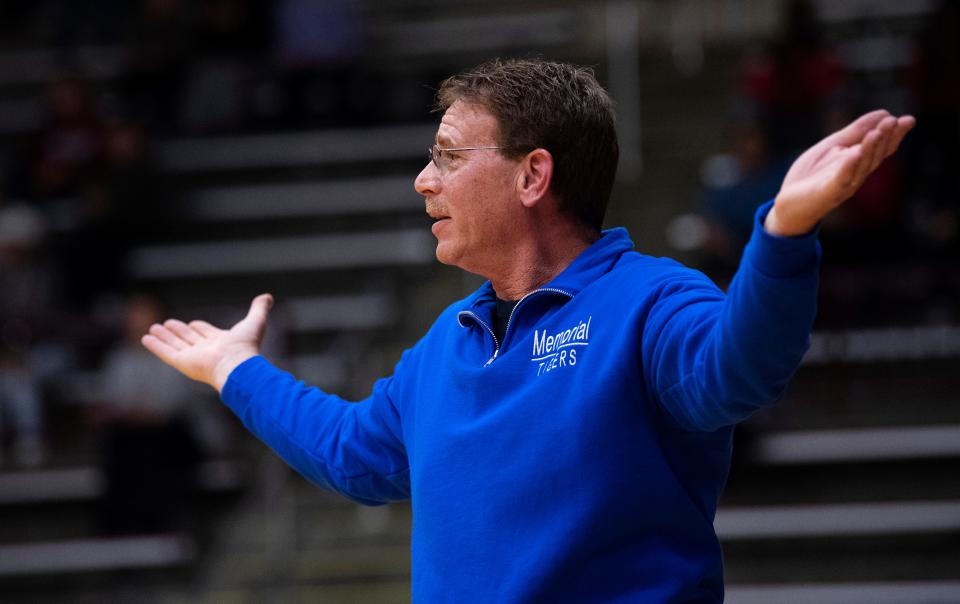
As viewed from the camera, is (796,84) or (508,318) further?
(796,84)

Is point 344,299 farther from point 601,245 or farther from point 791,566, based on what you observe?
point 601,245

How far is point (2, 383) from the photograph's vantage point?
7.47 m

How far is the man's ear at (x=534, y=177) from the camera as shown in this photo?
2352mm

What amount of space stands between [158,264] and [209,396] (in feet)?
5.22

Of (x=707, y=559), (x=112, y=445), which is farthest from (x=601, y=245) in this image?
(x=112, y=445)

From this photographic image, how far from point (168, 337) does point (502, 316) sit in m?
0.81

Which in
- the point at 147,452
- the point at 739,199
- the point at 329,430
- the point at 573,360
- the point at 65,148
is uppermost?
the point at 573,360

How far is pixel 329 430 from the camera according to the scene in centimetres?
271

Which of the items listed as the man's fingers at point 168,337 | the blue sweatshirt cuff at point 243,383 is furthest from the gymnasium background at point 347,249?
the blue sweatshirt cuff at point 243,383

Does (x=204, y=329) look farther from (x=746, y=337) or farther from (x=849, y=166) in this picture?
(x=849, y=166)

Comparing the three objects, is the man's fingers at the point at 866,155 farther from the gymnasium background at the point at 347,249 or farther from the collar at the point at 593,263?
the gymnasium background at the point at 347,249

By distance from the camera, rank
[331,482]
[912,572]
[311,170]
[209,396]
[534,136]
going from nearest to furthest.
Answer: [534,136], [331,482], [912,572], [209,396], [311,170]

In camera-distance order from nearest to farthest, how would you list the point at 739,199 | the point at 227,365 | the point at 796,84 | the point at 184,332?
the point at 227,365, the point at 184,332, the point at 739,199, the point at 796,84

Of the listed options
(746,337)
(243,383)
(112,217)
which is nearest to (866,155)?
(746,337)
